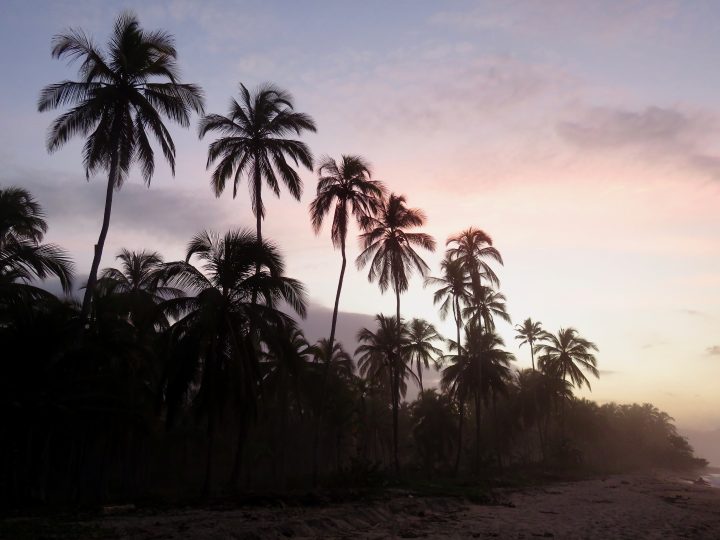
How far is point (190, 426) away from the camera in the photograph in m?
44.2

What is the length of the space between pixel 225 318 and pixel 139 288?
1595 centimetres

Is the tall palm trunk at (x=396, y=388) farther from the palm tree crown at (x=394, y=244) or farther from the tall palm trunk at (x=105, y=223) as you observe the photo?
the tall palm trunk at (x=105, y=223)

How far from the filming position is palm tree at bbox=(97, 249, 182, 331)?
22.8m

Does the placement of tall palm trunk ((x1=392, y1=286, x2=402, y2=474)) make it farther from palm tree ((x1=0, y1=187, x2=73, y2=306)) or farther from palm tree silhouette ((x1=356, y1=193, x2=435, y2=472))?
palm tree ((x1=0, y1=187, x2=73, y2=306))

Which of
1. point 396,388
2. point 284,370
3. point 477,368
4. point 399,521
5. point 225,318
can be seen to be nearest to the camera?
point 399,521

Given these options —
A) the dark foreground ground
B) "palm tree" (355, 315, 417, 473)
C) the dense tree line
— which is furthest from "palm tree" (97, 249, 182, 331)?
"palm tree" (355, 315, 417, 473)

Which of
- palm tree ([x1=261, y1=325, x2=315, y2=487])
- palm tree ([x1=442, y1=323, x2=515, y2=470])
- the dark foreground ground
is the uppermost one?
palm tree ([x1=442, y1=323, x2=515, y2=470])

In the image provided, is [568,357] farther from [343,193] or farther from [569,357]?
[343,193]

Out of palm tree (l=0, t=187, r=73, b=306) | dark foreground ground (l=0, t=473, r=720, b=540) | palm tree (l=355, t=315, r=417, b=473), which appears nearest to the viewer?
dark foreground ground (l=0, t=473, r=720, b=540)

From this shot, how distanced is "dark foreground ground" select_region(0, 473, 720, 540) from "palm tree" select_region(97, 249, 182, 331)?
890 centimetres

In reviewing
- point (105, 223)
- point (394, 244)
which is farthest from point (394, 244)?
Result: point (105, 223)

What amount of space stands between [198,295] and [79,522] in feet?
33.3

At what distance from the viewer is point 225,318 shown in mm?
22234

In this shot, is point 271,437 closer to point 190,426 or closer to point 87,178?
point 190,426
